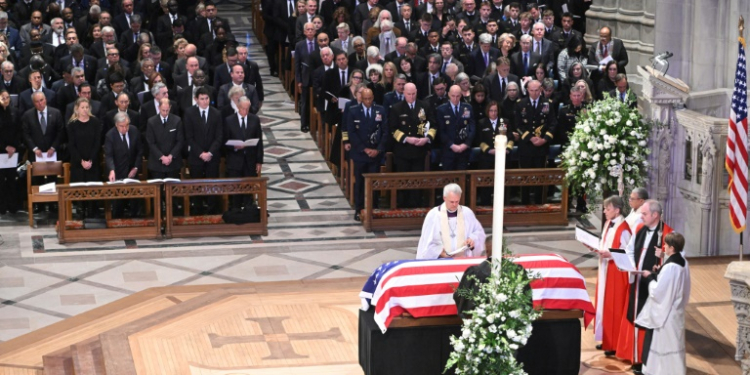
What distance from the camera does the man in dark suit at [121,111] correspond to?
637 inches

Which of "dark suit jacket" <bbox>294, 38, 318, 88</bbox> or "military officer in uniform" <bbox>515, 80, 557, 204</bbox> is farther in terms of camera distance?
"dark suit jacket" <bbox>294, 38, 318, 88</bbox>

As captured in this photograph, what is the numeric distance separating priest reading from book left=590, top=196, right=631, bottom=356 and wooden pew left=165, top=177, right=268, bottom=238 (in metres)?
5.40

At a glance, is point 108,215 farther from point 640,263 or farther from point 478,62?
point 640,263

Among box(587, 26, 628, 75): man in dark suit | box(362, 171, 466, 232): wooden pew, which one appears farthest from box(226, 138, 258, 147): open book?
box(587, 26, 628, 75): man in dark suit

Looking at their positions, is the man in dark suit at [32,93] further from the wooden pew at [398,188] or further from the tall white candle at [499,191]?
the tall white candle at [499,191]

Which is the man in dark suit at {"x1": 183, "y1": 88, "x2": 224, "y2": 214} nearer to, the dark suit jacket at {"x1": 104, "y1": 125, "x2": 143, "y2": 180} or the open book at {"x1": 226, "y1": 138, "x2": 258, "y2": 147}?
the open book at {"x1": 226, "y1": 138, "x2": 258, "y2": 147}

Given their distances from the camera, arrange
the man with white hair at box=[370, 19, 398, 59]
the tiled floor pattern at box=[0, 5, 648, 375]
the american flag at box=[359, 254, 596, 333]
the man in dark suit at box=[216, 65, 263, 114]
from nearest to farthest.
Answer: the american flag at box=[359, 254, 596, 333], the tiled floor pattern at box=[0, 5, 648, 375], the man in dark suit at box=[216, 65, 263, 114], the man with white hair at box=[370, 19, 398, 59]

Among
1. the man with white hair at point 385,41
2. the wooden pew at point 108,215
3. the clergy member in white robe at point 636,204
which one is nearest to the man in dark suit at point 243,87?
the wooden pew at point 108,215

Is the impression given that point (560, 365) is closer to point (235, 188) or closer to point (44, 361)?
point (44, 361)

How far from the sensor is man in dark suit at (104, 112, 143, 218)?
1583cm

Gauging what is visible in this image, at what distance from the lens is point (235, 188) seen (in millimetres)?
16062

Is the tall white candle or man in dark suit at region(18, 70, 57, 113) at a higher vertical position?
the tall white candle

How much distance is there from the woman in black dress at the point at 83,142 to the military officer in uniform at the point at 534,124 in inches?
205

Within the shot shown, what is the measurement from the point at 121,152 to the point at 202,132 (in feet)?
3.30
